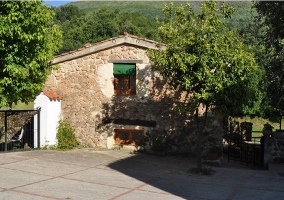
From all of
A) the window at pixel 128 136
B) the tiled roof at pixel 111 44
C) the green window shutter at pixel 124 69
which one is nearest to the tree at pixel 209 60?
the tiled roof at pixel 111 44

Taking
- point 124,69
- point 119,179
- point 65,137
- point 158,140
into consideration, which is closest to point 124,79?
point 124,69

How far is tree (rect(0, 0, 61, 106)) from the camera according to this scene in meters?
10.6

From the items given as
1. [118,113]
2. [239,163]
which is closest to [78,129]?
[118,113]

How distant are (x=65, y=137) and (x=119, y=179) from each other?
17.5 ft

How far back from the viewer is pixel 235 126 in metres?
20.2

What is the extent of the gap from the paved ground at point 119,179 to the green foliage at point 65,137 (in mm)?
684

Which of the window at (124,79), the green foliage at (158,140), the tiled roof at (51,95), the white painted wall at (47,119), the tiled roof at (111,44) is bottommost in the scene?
the green foliage at (158,140)

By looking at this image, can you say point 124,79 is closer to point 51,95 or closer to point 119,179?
point 51,95

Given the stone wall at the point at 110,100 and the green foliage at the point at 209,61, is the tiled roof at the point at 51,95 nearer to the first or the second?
the stone wall at the point at 110,100

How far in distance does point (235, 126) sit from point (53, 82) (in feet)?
31.4

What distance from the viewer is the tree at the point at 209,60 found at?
11.1 metres

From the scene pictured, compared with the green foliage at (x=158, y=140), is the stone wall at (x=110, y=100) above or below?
above

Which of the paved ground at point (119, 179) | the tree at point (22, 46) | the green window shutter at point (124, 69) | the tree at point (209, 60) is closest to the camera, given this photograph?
the paved ground at point (119, 179)

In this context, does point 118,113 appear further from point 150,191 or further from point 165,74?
point 150,191
